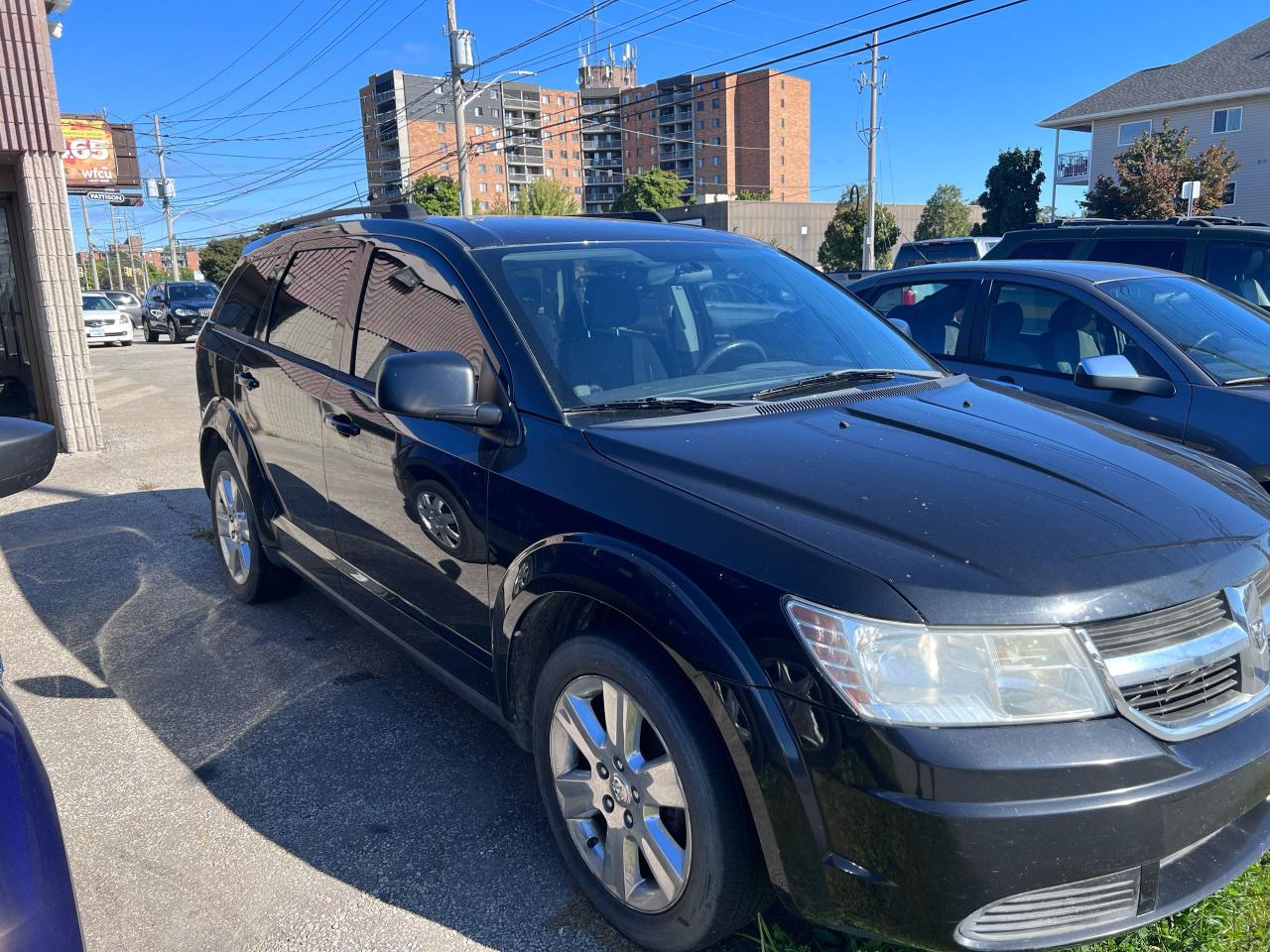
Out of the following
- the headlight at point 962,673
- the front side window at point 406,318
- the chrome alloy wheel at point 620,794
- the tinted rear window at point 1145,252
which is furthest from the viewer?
the tinted rear window at point 1145,252

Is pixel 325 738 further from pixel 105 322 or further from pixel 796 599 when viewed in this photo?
pixel 105 322

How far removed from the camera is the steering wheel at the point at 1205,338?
473cm

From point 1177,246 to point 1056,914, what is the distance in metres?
7.15

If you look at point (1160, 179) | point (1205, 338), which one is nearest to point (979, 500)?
point (1205, 338)

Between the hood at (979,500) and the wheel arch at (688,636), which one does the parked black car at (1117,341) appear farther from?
the wheel arch at (688,636)

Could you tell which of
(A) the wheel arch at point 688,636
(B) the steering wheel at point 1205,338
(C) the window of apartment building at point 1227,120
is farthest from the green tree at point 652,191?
(A) the wheel arch at point 688,636

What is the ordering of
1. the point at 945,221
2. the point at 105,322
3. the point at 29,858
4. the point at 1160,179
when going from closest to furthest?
the point at 29,858 → the point at 105,322 → the point at 1160,179 → the point at 945,221

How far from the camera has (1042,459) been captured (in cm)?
245

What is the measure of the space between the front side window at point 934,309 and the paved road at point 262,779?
3591 millimetres

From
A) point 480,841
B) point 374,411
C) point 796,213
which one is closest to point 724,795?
point 480,841

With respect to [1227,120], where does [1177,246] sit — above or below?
below

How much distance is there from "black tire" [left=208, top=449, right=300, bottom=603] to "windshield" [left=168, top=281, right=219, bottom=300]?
2478 cm

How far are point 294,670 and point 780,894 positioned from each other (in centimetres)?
276

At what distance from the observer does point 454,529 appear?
2.89 metres
